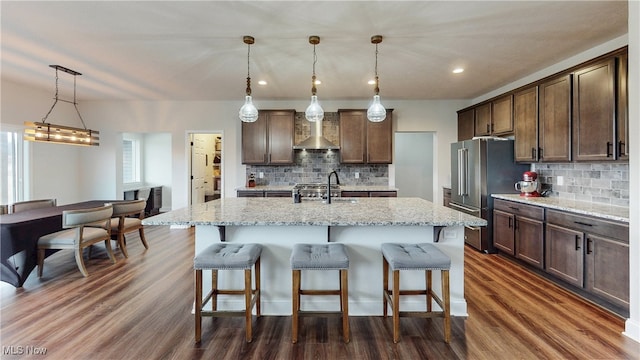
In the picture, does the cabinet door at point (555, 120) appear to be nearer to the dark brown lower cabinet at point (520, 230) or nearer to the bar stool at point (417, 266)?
the dark brown lower cabinet at point (520, 230)

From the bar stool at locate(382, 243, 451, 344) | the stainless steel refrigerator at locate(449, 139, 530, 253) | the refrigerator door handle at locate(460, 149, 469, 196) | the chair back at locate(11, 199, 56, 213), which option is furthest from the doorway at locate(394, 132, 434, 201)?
the chair back at locate(11, 199, 56, 213)

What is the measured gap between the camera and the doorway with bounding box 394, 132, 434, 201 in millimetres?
6742

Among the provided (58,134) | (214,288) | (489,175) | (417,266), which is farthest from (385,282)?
(58,134)

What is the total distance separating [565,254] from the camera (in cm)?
283

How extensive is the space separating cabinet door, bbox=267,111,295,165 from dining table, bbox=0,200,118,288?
319 centimetres

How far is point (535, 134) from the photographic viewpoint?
3588 millimetres

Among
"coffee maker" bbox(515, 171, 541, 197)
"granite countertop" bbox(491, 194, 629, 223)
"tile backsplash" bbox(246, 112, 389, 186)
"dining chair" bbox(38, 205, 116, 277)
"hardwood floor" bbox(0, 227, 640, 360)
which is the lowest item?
"hardwood floor" bbox(0, 227, 640, 360)

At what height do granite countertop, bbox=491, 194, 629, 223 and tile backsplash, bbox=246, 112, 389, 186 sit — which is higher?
tile backsplash, bbox=246, 112, 389, 186

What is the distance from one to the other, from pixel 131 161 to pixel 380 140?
249 inches

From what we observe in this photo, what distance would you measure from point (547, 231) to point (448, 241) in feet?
5.16

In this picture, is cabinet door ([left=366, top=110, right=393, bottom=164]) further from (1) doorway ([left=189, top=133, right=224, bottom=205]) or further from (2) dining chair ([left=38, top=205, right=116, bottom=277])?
(2) dining chair ([left=38, top=205, right=116, bottom=277])

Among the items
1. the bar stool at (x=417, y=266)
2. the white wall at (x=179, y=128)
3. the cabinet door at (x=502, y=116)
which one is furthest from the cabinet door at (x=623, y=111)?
the white wall at (x=179, y=128)

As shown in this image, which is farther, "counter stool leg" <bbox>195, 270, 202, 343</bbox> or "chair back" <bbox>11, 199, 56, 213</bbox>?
"chair back" <bbox>11, 199, 56, 213</bbox>

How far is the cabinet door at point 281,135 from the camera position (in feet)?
17.1
